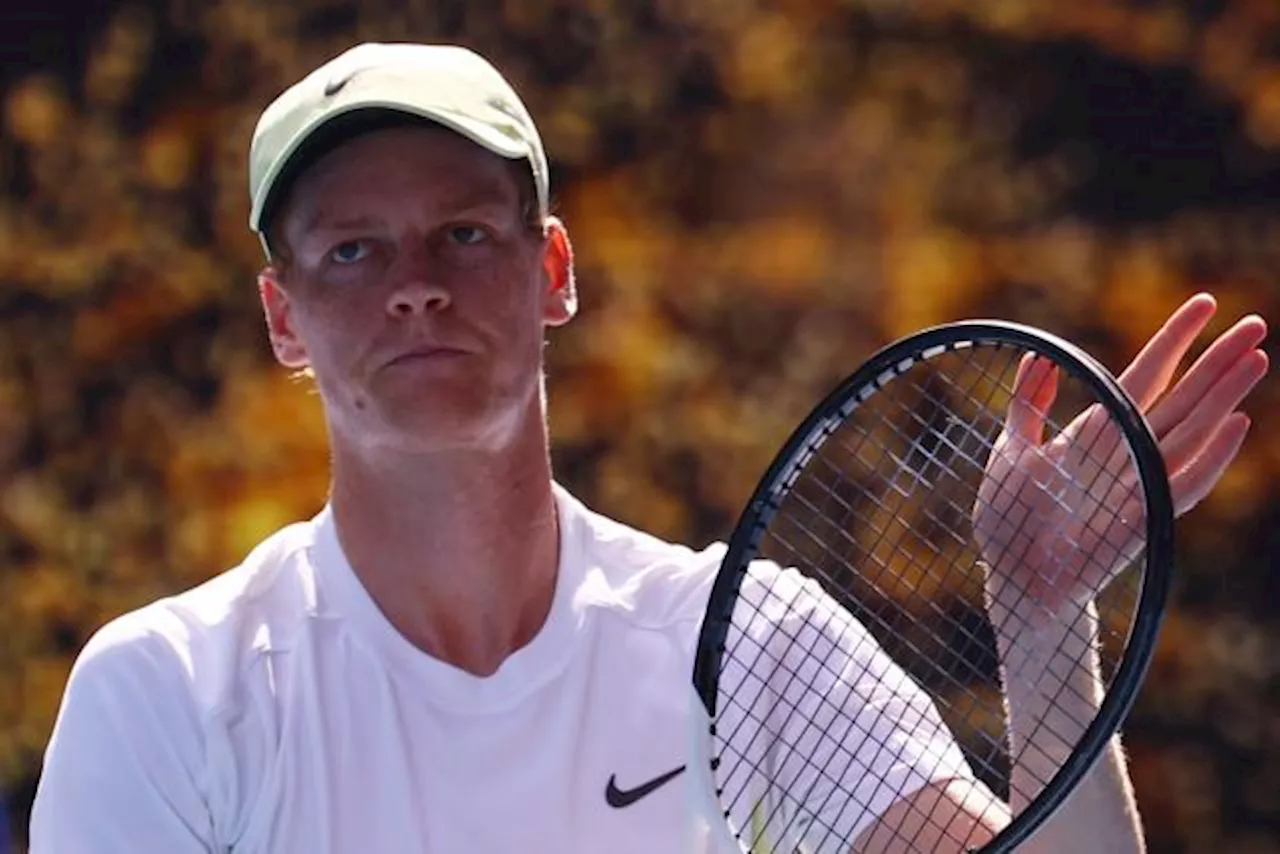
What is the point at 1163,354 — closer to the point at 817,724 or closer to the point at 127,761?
the point at 817,724

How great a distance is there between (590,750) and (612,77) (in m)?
2.48

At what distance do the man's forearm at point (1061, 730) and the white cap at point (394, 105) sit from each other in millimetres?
741

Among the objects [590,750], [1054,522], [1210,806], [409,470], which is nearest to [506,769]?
[590,750]

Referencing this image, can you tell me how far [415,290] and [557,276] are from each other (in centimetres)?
30

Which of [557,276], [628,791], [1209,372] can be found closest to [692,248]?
[557,276]

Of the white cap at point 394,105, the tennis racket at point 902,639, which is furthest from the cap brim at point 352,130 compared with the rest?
the tennis racket at point 902,639

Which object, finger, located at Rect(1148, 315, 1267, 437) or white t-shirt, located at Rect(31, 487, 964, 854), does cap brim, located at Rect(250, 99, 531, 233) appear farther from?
finger, located at Rect(1148, 315, 1267, 437)

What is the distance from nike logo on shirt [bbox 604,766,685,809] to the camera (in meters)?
2.83

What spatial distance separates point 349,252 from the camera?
9.55 feet

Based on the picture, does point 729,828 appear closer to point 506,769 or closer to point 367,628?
point 506,769

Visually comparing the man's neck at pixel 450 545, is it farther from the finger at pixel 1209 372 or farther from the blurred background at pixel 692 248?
the blurred background at pixel 692 248

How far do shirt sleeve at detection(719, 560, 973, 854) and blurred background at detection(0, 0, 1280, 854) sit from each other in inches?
82.5

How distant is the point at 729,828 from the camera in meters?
2.75

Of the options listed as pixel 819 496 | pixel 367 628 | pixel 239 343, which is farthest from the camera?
pixel 239 343
